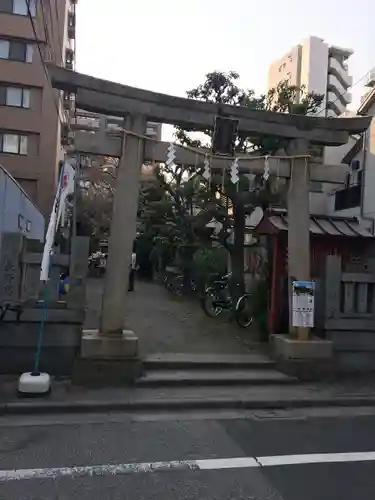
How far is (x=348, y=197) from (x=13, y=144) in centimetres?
2040

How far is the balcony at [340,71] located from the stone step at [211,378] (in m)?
63.6

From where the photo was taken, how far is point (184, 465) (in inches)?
201

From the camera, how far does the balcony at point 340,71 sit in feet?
212

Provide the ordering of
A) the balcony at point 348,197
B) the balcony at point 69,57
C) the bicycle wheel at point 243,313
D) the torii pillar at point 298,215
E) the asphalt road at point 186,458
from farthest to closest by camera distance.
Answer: the balcony at point 69,57, the balcony at point 348,197, the bicycle wheel at point 243,313, the torii pillar at point 298,215, the asphalt road at point 186,458

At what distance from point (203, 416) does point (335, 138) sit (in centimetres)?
576

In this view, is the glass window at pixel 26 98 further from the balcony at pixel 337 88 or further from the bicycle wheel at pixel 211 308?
the balcony at pixel 337 88

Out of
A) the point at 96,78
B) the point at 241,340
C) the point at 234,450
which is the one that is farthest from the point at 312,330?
the point at 96,78

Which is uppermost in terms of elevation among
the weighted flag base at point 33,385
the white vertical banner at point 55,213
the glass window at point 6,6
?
the glass window at point 6,6

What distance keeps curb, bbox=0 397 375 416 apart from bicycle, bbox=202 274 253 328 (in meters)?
4.78

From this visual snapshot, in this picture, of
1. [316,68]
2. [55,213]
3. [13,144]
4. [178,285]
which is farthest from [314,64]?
[55,213]

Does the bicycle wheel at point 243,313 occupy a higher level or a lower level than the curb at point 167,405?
higher

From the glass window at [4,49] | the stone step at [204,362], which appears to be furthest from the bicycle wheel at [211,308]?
the glass window at [4,49]

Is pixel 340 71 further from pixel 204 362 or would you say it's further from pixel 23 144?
pixel 204 362

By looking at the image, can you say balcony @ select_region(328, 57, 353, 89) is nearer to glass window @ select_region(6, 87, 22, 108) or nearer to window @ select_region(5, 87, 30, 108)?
window @ select_region(5, 87, 30, 108)
